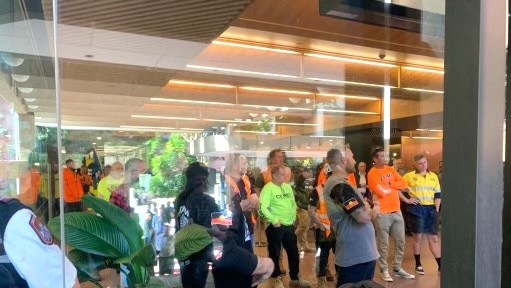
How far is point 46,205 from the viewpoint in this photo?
65.4 inches

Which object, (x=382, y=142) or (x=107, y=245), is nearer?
(x=107, y=245)

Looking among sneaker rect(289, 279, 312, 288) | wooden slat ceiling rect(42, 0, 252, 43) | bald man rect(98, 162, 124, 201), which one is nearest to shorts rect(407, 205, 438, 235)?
sneaker rect(289, 279, 312, 288)

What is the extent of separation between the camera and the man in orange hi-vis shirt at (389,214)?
4676mm

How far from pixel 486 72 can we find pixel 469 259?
370 millimetres

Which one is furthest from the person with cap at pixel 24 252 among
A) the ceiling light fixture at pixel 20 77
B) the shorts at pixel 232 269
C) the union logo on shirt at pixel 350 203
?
the union logo on shirt at pixel 350 203

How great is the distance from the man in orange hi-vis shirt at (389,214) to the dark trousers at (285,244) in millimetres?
1012

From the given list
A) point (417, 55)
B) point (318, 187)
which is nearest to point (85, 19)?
point (318, 187)

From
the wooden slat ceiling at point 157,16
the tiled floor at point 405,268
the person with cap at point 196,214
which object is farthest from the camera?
the tiled floor at point 405,268

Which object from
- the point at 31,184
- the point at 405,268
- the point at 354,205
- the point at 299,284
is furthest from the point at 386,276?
the point at 31,184

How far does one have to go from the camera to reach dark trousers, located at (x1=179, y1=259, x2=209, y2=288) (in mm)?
2473

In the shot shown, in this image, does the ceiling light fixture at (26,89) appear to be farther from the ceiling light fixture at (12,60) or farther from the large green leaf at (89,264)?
the large green leaf at (89,264)

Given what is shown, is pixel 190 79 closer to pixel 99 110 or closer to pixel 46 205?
pixel 99 110

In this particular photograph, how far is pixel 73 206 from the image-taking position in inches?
67.8

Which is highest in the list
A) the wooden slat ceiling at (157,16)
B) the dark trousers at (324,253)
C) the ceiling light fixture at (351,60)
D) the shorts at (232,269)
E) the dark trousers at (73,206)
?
the ceiling light fixture at (351,60)
